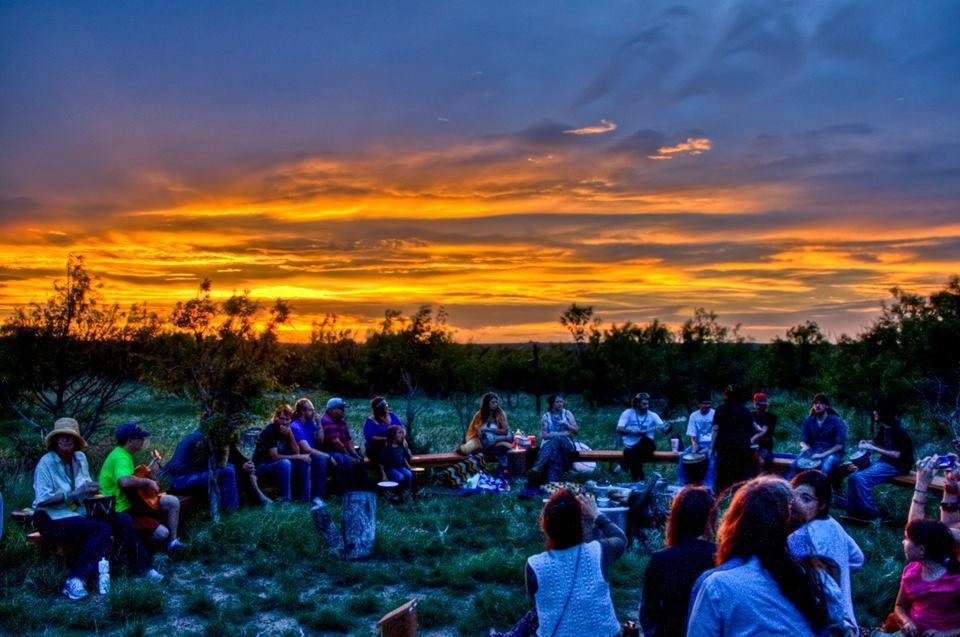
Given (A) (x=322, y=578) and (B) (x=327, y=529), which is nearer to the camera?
(A) (x=322, y=578)

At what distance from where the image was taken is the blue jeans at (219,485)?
8766 mm

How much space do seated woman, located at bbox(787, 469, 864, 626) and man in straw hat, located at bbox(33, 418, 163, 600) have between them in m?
5.30

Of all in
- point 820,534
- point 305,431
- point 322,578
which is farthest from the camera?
point 305,431

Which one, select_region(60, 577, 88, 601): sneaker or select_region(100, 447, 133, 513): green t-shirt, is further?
select_region(100, 447, 133, 513): green t-shirt

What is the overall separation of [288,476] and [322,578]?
3.04 metres

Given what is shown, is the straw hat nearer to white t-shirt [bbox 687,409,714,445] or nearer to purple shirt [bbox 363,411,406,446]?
purple shirt [bbox 363,411,406,446]

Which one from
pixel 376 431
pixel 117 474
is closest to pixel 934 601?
pixel 117 474

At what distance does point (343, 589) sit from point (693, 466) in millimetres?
5706

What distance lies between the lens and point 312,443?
35.4 ft

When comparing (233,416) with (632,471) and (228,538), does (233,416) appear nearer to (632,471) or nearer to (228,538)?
(228,538)

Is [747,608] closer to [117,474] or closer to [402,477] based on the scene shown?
[117,474]

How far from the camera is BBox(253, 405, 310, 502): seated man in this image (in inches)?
391

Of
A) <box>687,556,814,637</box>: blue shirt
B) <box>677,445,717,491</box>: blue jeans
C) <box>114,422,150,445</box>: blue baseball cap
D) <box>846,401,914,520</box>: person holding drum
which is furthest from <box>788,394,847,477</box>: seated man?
<box>687,556,814,637</box>: blue shirt

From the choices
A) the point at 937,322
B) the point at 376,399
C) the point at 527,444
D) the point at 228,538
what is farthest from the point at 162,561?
the point at 937,322
